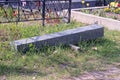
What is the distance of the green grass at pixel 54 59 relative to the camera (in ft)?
15.3

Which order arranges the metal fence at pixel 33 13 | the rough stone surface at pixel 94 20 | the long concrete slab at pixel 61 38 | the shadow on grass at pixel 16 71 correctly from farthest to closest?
the rough stone surface at pixel 94 20 → the metal fence at pixel 33 13 → the long concrete slab at pixel 61 38 → the shadow on grass at pixel 16 71

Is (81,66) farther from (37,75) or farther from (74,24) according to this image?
(74,24)

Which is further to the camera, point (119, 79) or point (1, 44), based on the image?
point (1, 44)

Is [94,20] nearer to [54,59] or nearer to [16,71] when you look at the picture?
[54,59]

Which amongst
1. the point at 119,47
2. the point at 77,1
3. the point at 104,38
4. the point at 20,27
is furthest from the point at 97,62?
the point at 77,1

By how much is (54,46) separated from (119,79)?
1632 mm

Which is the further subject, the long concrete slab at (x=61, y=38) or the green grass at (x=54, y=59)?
the long concrete slab at (x=61, y=38)

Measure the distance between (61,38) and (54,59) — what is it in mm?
770

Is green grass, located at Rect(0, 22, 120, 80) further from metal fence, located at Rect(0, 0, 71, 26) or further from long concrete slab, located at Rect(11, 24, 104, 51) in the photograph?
metal fence, located at Rect(0, 0, 71, 26)

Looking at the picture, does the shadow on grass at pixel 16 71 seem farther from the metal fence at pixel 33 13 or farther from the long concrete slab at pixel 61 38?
the metal fence at pixel 33 13

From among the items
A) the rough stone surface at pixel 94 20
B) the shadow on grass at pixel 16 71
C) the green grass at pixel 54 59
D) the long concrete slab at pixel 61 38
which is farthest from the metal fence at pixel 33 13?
the shadow on grass at pixel 16 71

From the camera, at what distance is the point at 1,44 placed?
575 cm

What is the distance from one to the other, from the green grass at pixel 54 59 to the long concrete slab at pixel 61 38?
118 mm

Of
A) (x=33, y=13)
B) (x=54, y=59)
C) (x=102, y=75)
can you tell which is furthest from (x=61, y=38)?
(x=33, y=13)
